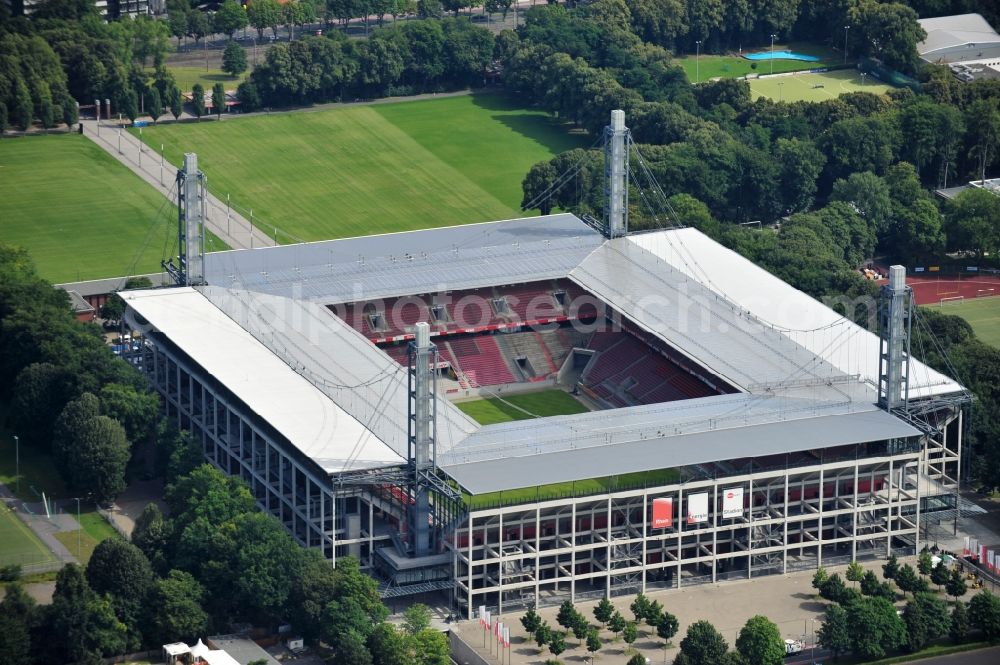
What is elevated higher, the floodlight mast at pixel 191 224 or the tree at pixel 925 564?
the floodlight mast at pixel 191 224

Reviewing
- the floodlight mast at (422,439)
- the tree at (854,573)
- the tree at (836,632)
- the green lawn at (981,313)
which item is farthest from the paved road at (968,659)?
the green lawn at (981,313)

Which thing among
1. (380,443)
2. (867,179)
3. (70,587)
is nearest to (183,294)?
(380,443)

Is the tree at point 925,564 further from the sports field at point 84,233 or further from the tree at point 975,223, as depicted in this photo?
the sports field at point 84,233

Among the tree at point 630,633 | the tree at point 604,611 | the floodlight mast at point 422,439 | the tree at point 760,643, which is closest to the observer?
the tree at point 760,643

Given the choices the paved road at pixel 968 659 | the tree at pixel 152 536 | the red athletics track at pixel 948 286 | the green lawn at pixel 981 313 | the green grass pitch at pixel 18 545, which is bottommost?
the paved road at pixel 968 659

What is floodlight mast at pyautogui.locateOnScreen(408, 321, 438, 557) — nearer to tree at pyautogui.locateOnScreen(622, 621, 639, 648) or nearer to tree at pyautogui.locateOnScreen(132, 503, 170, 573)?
tree at pyautogui.locateOnScreen(622, 621, 639, 648)
